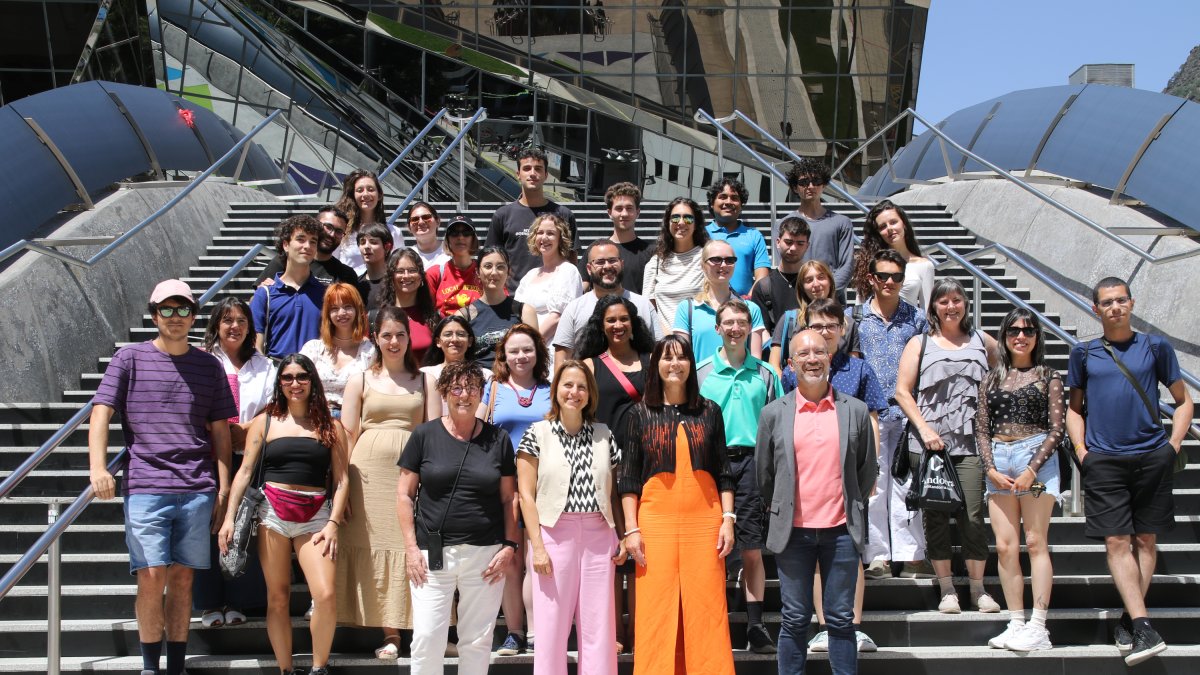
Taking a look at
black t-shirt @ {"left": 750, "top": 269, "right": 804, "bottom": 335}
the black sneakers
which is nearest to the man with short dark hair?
black t-shirt @ {"left": 750, "top": 269, "right": 804, "bottom": 335}

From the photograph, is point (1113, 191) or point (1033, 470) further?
point (1113, 191)

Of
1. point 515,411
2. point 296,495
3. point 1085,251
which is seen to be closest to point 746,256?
point 515,411

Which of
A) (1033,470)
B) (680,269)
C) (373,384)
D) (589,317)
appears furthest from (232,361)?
(1033,470)

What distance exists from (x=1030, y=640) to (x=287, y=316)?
4.37m

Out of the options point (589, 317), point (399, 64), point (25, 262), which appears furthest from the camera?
point (399, 64)

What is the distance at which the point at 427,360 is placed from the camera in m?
6.45

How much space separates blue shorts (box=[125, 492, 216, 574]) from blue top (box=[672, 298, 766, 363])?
259 cm

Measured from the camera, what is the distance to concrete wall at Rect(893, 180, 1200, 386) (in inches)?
356

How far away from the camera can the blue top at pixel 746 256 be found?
7.54 meters

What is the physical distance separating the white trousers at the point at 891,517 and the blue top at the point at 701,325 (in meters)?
0.94

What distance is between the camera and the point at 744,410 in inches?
231

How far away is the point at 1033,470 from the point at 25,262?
7.75 metres

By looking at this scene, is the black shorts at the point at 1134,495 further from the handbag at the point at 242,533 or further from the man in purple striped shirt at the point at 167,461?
the man in purple striped shirt at the point at 167,461

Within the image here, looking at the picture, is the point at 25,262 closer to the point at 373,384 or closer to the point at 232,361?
the point at 232,361
